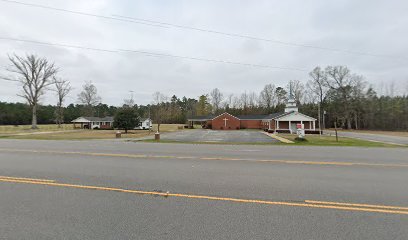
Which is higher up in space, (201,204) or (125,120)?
(125,120)

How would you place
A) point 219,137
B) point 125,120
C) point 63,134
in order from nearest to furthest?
point 219,137, point 63,134, point 125,120

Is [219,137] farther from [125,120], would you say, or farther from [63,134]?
[63,134]

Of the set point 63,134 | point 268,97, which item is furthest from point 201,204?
point 268,97

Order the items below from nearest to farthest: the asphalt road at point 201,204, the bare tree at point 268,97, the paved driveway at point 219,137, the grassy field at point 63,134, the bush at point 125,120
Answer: the asphalt road at point 201,204 < the paved driveway at point 219,137 < the grassy field at point 63,134 < the bush at point 125,120 < the bare tree at point 268,97

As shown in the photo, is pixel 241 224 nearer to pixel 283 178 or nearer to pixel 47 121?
pixel 283 178

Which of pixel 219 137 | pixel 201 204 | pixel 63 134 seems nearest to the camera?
pixel 201 204

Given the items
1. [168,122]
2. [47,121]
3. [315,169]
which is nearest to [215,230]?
[315,169]

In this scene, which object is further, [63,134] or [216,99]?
[216,99]

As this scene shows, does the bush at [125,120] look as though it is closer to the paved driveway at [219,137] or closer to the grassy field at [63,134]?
the grassy field at [63,134]

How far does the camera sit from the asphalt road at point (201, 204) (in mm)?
3539

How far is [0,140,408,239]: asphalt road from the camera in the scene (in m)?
3.54

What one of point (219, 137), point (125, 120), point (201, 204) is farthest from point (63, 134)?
point (201, 204)

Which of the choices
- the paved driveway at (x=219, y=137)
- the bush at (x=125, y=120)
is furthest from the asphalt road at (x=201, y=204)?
the bush at (x=125, y=120)

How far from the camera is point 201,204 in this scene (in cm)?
461
